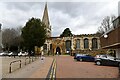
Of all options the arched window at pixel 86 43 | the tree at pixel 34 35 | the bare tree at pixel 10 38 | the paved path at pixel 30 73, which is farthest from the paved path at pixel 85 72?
the arched window at pixel 86 43

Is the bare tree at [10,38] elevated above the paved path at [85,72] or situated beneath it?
elevated above

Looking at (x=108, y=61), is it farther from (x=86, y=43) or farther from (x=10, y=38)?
(x=86, y=43)

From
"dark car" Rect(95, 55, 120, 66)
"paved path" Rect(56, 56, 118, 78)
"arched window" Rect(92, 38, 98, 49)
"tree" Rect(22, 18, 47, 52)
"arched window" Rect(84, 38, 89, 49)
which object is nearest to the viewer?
"paved path" Rect(56, 56, 118, 78)

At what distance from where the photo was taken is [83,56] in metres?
40.6

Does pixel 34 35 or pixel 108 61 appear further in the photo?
pixel 34 35

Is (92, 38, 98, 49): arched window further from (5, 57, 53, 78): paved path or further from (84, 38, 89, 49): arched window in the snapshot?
(5, 57, 53, 78): paved path

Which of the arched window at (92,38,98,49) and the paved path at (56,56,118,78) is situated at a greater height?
the arched window at (92,38,98,49)

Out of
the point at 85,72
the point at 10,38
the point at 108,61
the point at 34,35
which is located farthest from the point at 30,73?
the point at 10,38

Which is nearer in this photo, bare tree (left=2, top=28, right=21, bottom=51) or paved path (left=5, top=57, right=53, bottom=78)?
paved path (left=5, top=57, right=53, bottom=78)

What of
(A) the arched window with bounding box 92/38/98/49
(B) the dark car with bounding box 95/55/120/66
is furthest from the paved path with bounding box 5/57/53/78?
(A) the arched window with bounding box 92/38/98/49

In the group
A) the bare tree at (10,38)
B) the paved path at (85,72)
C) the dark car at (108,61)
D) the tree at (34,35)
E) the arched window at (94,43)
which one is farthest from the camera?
the arched window at (94,43)

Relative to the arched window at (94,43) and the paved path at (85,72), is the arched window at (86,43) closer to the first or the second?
the arched window at (94,43)

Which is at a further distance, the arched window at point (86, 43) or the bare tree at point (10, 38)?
the arched window at point (86, 43)

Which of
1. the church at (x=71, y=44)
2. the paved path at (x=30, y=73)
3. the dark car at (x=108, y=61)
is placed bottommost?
the paved path at (x=30, y=73)
